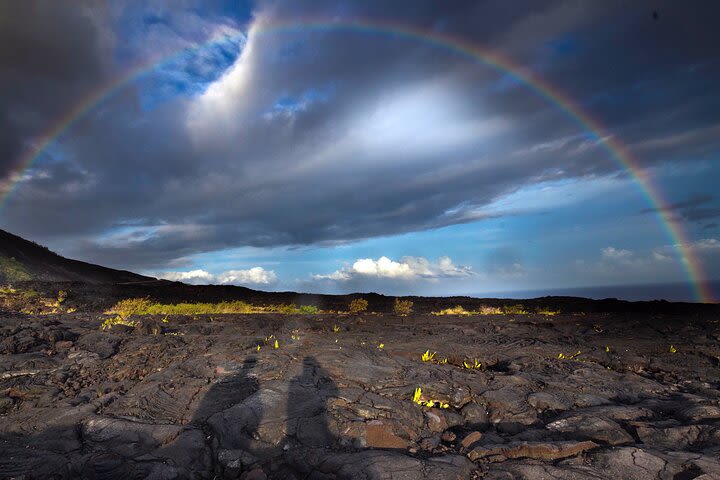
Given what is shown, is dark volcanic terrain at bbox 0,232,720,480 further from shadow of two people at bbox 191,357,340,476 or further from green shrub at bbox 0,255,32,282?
green shrub at bbox 0,255,32,282

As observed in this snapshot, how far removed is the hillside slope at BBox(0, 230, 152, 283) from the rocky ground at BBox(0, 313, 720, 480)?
1343 inches

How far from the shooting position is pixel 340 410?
7824 millimetres

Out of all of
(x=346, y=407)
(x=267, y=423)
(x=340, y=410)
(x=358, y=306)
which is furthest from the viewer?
(x=358, y=306)

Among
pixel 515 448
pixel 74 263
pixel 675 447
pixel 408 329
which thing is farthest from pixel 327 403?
pixel 74 263

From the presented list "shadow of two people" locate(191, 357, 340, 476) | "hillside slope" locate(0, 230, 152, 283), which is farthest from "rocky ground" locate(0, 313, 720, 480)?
"hillside slope" locate(0, 230, 152, 283)

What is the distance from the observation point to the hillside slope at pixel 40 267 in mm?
40094

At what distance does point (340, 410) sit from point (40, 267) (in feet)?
183

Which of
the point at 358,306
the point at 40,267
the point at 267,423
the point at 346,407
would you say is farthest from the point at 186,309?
the point at 40,267

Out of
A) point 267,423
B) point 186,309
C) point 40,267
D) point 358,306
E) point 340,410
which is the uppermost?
point 40,267

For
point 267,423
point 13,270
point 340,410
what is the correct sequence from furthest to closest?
1. point 13,270
2. point 340,410
3. point 267,423

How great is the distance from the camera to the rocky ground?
238 inches

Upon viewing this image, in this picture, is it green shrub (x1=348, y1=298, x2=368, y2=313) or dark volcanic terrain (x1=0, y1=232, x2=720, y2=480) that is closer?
dark volcanic terrain (x1=0, y1=232, x2=720, y2=480)

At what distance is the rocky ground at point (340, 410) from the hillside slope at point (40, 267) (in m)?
34.1

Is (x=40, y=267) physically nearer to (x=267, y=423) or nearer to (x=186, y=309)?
(x=186, y=309)
